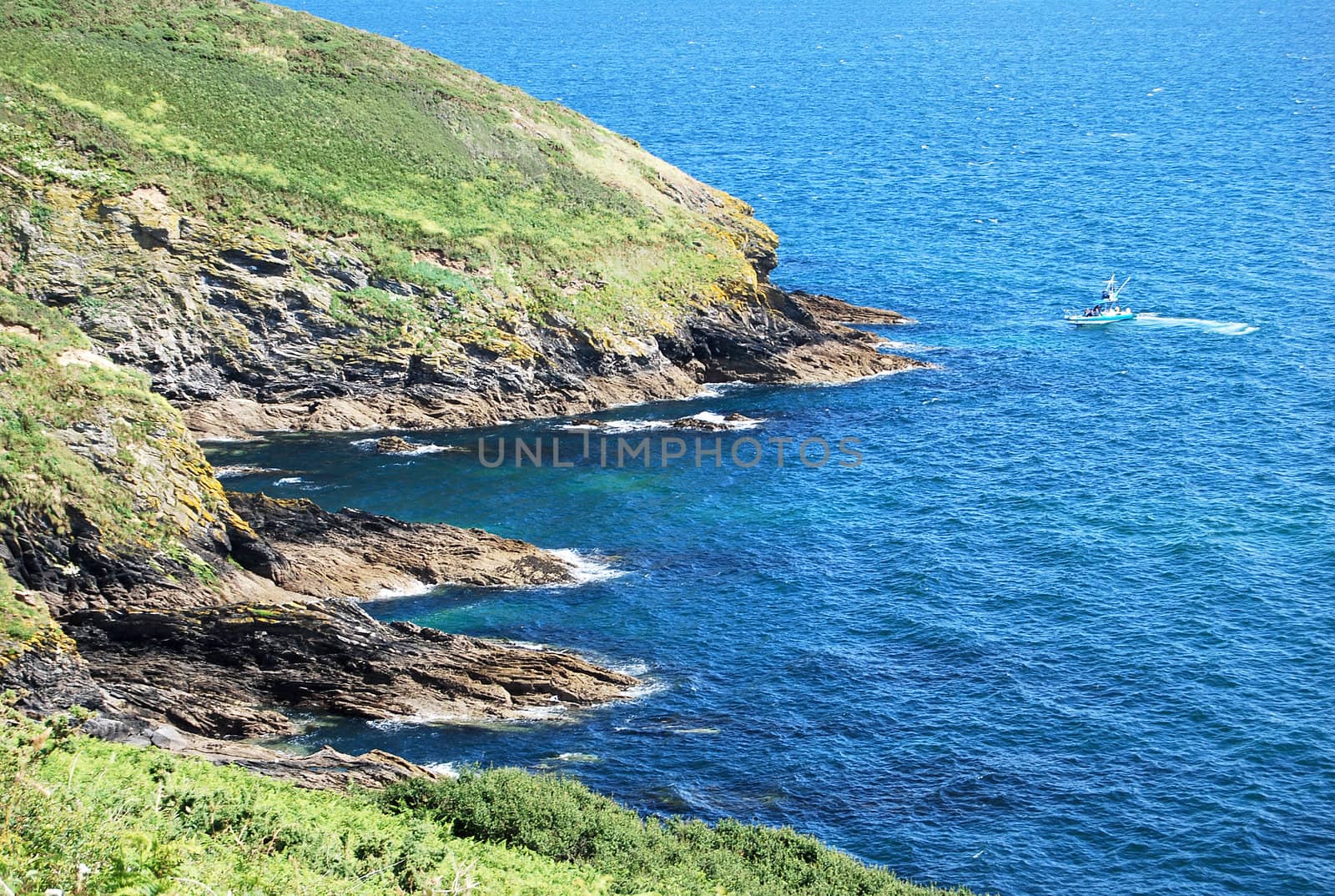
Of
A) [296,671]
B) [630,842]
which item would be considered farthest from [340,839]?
[296,671]

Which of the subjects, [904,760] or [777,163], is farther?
[777,163]

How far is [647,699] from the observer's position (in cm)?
5319

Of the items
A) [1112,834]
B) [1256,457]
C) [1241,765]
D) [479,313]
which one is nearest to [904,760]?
[1112,834]

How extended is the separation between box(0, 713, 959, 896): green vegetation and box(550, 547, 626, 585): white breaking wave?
23.5 meters

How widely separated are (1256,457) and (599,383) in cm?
3892

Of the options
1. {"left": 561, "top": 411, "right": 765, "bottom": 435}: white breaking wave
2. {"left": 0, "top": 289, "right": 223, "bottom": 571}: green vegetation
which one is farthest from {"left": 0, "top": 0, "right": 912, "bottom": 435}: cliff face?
{"left": 0, "top": 289, "right": 223, "bottom": 571}: green vegetation

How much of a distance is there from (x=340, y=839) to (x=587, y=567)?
110 feet

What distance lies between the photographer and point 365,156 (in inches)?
3723

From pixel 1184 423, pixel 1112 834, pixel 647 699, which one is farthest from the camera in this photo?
pixel 1184 423

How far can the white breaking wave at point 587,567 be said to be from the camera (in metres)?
63.7

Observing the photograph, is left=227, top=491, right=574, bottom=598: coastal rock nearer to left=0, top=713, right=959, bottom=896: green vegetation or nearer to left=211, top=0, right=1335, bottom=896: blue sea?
left=211, top=0, right=1335, bottom=896: blue sea

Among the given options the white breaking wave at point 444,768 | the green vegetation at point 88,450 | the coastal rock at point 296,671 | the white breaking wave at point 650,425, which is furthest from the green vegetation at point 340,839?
the white breaking wave at point 650,425

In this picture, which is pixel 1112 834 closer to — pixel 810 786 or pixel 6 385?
pixel 810 786

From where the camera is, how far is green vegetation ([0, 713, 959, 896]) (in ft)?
80.5
